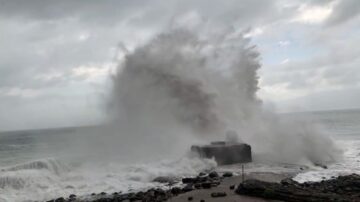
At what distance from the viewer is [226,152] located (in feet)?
80.5

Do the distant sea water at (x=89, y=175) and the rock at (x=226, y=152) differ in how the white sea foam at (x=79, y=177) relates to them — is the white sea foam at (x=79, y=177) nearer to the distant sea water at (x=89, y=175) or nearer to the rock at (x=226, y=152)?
the distant sea water at (x=89, y=175)

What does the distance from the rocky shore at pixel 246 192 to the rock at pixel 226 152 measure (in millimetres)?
5460

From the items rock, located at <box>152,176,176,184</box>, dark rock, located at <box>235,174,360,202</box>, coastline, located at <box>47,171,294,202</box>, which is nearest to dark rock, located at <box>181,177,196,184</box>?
coastline, located at <box>47,171,294,202</box>

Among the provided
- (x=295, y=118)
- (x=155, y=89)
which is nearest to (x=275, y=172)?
(x=295, y=118)

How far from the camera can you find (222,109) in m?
33.2

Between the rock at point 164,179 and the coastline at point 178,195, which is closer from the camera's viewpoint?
the coastline at point 178,195

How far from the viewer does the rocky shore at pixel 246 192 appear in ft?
48.4

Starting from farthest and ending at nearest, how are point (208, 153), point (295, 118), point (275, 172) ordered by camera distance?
point (295, 118) < point (208, 153) < point (275, 172)

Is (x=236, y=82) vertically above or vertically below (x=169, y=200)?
above

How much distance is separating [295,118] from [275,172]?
40.8ft

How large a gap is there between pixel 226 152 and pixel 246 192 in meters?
8.80

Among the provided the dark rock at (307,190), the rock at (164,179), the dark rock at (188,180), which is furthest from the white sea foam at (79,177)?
the dark rock at (307,190)

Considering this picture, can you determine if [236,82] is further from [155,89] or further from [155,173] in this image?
[155,173]

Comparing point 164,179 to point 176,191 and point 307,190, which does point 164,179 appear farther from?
point 307,190
